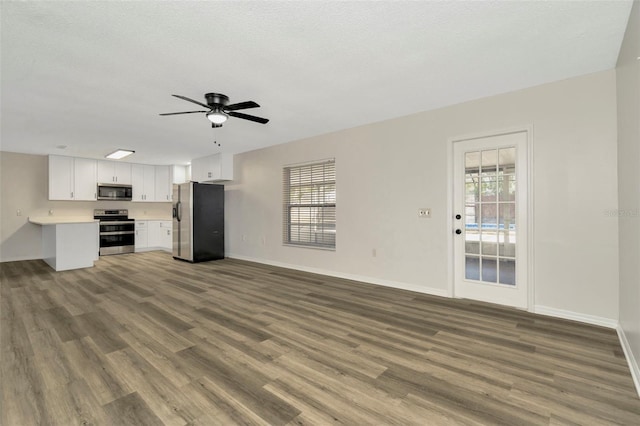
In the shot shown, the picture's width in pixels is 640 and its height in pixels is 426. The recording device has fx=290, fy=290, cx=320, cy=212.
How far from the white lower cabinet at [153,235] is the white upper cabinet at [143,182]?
2.42 feet

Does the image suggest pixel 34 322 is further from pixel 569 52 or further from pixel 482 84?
pixel 569 52

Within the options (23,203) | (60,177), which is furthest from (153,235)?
(23,203)

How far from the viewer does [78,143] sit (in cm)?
576

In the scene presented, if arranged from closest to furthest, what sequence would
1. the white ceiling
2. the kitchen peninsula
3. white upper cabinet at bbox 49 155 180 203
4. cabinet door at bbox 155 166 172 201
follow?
1. the white ceiling
2. the kitchen peninsula
3. white upper cabinet at bbox 49 155 180 203
4. cabinet door at bbox 155 166 172 201

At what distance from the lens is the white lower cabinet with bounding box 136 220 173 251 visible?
809cm

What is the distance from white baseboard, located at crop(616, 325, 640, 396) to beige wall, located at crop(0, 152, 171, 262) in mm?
10086

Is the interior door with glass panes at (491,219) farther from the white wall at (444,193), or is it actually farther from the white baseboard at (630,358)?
the white baseboard at (630,358)

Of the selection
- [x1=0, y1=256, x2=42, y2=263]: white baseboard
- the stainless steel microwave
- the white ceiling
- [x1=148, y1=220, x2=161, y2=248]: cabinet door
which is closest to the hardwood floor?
the white ceiling

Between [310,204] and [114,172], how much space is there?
18.9 feet

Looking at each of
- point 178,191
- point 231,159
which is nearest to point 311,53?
point 231,159

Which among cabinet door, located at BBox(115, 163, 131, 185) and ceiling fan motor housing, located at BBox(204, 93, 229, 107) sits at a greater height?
ceiling fan motor housing, located at BBox(204, 93, 229, 107)

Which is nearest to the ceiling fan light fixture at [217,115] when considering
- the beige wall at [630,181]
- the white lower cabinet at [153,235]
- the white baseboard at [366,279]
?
the white baseboard at [366,279]

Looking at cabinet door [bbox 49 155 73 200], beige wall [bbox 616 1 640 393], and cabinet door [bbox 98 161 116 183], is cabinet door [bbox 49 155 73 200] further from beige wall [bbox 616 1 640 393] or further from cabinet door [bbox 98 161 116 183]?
beige wall [bbox 616 1 640 393]

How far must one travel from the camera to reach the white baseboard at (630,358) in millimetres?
1900
